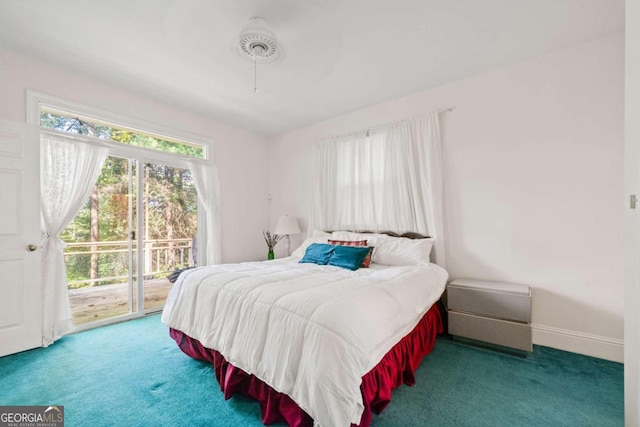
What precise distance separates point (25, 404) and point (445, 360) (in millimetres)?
2951

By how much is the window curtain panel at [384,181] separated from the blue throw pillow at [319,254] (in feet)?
2.57

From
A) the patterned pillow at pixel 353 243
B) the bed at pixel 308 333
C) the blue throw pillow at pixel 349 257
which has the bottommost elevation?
the bed at pixel 308 333

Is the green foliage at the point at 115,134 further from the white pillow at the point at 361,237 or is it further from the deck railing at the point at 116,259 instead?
the white pillow at the point at 361,237

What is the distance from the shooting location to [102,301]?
3322mm

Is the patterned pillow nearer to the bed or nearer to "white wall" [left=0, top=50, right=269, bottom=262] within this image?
the bed

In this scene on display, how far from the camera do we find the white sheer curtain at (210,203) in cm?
378

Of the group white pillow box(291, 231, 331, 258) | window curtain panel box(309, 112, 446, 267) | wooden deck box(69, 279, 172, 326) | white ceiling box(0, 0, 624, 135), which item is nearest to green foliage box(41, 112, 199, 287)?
wooden deck box(69, 279, 172, 326)

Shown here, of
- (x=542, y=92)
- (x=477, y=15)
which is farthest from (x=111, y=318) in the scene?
(x=542, y=92)

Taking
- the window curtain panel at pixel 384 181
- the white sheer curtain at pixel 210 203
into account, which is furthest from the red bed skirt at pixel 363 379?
the white sheer curtain at pixel 210 203

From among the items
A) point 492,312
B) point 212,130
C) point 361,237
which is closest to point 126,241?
point 212,130

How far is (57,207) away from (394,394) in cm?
345

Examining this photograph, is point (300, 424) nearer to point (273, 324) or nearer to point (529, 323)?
point (273, 324)

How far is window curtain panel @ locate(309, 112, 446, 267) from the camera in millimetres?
3006

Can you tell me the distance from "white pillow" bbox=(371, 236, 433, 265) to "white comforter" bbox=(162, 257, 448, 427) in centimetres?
42
